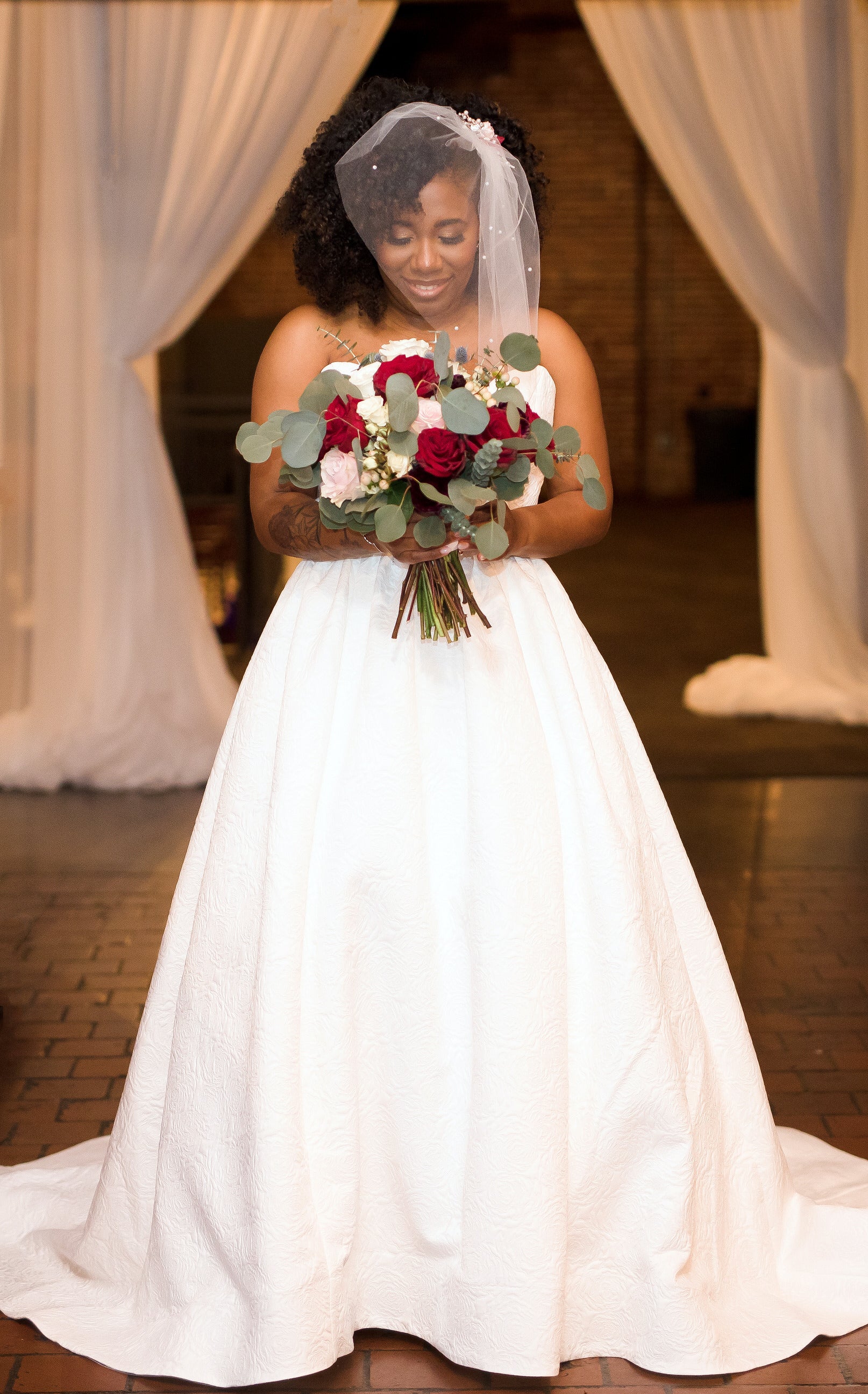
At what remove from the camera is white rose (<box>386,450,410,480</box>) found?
1819 millimetres

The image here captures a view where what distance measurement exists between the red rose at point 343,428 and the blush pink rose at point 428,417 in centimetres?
7

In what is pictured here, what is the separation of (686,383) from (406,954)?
1263cm

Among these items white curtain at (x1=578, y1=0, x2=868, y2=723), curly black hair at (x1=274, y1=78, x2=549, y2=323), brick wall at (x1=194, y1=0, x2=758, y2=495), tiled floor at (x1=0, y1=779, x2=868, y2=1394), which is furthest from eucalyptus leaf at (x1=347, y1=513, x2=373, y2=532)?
brick wall at (x1=194, y1=0, x2=758, y2=495)

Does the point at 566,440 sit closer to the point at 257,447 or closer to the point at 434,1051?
the point at 257,447

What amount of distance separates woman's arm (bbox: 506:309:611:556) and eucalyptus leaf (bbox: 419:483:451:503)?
33 centimetres

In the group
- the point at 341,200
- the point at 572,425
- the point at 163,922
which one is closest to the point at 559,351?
the point at 572,425

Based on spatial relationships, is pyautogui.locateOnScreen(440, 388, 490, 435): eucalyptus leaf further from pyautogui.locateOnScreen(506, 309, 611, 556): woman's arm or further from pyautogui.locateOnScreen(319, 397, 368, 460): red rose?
pyautogui.locateOnScreen(506, 309, 611, 556): woman's arm

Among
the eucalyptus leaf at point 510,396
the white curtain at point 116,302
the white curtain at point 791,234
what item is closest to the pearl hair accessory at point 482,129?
the eucalyptus leaf at point 510,396

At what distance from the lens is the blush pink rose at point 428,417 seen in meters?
1.85

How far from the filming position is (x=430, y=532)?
1.87 m

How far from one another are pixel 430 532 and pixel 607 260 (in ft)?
41.1

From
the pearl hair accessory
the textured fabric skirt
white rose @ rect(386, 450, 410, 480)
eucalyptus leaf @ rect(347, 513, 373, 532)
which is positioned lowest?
the textured fabric skirt

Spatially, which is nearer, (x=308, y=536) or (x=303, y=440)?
(x=303, y=440)

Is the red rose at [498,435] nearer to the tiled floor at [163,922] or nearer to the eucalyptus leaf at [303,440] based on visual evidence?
the eucalyptus leaf at [303,440]
